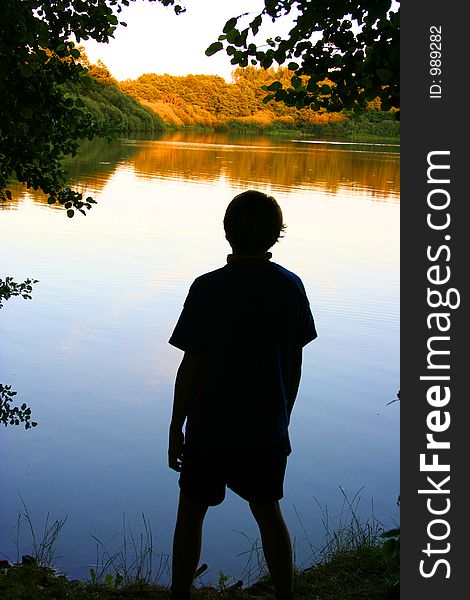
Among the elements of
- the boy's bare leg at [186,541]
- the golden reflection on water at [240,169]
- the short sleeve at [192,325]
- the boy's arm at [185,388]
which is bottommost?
the boy's bare leg at [186,541]

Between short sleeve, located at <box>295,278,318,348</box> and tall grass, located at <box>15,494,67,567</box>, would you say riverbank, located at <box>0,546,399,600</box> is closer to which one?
tall grass, located at <box>15,494,67,567</box>

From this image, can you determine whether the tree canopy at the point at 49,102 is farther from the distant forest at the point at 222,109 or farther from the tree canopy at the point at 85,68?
the distant forest at the point at 222,109

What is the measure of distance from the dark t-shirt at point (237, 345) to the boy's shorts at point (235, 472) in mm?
37

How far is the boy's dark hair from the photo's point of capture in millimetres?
2902

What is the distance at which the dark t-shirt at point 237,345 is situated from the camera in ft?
9.41

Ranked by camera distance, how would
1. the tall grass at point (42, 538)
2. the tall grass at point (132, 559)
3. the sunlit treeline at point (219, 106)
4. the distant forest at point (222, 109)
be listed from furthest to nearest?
the sunlit treeline at point (219, 106)
the distant forest at point (222, 109)
the tall grass at point (42, 538)
the tall grass at point (132, 559)

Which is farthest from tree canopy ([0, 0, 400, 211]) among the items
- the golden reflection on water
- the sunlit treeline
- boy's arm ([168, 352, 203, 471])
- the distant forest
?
the sunlit treeline

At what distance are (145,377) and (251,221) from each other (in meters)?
5.66

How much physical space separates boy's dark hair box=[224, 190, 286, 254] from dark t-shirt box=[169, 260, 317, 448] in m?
0.07

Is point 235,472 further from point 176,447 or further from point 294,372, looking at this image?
point 294,372

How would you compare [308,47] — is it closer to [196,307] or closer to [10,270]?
[196,307]

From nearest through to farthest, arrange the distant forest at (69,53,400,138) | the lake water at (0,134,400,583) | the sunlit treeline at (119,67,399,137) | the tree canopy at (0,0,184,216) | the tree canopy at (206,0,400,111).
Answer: the tree canopy at (206,0,400,111) → the tree canopy at (0,0,184,216) → the lake water at (0,134,400,583) → the distant forest at (69,53,400,138) → the sunlit treeline at (119,67,399,137)

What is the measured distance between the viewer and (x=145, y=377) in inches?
331

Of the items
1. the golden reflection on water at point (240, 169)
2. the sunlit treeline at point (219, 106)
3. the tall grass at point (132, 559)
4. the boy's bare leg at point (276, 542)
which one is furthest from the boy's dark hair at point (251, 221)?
the sunlit treeline at point (219, 106)
